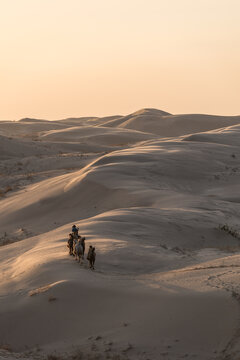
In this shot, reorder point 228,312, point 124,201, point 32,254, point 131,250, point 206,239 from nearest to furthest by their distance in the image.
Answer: point 228,312
point 131,250
point 32,254
point 206,239
point 124,201

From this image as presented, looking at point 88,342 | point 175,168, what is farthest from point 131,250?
point 175,168

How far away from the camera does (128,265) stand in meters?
9.69

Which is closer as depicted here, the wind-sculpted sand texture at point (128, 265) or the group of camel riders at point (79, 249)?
the wind-sculpted sand texture at point (128, 265)

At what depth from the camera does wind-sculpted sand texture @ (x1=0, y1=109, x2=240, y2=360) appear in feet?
22.5

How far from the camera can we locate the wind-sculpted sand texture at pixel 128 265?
6863 millimetres

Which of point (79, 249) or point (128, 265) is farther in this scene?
point (128, 265)

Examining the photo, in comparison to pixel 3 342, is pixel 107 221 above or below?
above

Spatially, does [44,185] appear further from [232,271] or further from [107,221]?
[232,271]

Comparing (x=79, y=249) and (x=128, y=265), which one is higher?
(x=79, y=249)

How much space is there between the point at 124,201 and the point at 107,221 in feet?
15.4

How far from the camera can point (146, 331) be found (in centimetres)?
691

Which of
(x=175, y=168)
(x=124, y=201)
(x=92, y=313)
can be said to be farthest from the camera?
(x=175, y=168)

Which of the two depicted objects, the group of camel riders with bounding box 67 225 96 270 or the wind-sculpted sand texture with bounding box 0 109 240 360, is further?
the group of camel riders with bounding box 67 225 96 270

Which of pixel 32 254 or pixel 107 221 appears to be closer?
pixel 32 254
